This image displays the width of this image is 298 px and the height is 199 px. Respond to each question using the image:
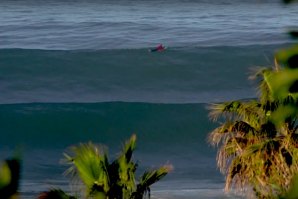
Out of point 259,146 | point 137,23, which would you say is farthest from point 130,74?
point 259,146

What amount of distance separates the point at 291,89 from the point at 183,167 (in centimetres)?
1636

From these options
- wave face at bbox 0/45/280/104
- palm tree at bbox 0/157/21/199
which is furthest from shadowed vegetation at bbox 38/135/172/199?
wave face at bbox 0/45/280/104

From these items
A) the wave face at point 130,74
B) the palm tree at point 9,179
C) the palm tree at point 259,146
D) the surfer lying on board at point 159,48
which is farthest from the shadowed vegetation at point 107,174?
the surfer lying on board at point 159,48

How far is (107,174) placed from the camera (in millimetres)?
4328

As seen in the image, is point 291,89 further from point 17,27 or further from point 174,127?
point 17,27

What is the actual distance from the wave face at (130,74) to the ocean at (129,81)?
0.04 meters

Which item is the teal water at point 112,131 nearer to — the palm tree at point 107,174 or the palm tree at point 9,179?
the palm tree at point 107,174

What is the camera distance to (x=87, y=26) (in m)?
36.7

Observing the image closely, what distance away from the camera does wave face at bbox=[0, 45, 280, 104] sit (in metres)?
26.9

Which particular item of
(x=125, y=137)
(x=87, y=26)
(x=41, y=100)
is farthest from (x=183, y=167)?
(x=87, y=26)

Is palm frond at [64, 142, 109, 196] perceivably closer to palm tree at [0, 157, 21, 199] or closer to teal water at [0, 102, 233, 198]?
palm tree at [0, 157, 21, 199]

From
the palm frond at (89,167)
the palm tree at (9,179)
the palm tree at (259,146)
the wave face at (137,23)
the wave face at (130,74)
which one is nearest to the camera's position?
the palm tree at (9,179)

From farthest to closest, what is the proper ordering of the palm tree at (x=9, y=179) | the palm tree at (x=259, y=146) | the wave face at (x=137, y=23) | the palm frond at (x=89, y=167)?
1. the wave face at (x=137, y=23)
2. the palm tree at (x=259, y=146)
3. the palm frond at (x=89, y=167)
4. the palm tree at (x=9, y=179)

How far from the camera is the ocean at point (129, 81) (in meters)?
18.9
